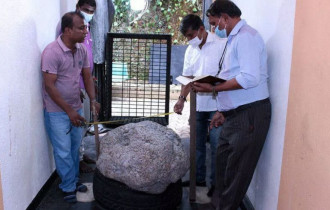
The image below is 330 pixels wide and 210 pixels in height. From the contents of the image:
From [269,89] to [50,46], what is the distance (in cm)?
183

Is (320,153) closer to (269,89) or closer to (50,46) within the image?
(269,89)

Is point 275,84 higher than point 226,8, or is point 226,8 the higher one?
point 226,8

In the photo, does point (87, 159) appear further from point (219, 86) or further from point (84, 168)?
point (219, 86)

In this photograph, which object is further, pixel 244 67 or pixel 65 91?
pixel 65 91

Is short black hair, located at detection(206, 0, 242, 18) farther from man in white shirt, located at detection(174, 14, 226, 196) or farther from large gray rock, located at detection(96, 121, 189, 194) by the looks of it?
large gray rock, located at detection(96, 121, 189, 194)

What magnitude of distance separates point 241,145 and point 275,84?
1.57 ft

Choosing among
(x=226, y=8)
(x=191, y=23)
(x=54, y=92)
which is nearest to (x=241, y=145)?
(x=226, y=8)

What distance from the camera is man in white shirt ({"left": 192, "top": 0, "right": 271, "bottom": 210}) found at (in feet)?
7.71

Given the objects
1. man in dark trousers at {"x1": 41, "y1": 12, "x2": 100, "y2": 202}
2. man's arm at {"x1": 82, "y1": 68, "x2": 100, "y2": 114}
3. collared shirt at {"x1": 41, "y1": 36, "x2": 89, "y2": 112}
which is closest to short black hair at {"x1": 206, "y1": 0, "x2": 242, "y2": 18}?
man in dark trousers at {"x1": 41, "y1": 12, "x2": 100, "y2": 202}

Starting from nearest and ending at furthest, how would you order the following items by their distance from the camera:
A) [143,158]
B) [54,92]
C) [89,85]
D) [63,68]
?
[143,158]
[54,92]
[63,68]
[89,85]

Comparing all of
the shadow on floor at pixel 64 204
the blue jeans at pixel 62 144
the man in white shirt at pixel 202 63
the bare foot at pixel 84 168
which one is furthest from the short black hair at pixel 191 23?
the bare foot at pixel 84 168

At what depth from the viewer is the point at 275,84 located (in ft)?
8.23

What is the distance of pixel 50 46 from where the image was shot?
10.2 ft

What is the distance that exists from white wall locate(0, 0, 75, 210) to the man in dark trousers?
127 mm
